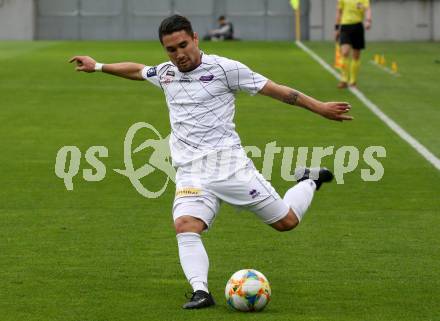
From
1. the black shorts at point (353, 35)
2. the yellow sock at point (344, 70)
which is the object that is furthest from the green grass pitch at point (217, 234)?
the black shorts at point (353, 35)

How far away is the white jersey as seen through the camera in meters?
9.52

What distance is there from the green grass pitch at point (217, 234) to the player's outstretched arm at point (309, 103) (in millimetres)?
1338

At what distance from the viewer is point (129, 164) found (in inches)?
691

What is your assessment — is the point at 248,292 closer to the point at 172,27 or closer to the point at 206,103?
the point at 206,103

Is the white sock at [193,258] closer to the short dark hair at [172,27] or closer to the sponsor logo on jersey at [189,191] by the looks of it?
the sponsor logo on jersey at [189,191]

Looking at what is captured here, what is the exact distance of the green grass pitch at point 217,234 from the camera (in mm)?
9320

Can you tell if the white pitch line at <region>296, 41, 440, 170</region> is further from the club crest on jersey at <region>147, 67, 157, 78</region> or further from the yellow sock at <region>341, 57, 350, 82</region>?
the club crest on jersey at <region>147, 67, 157, 78</region>

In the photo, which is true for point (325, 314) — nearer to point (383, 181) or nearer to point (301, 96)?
point (301, 96)

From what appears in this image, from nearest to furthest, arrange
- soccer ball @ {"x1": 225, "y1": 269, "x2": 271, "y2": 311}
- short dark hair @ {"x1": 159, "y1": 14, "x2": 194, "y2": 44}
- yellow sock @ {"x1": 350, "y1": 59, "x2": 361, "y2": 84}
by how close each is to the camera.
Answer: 1. soccer ball @ {"x1": 225, "y1": 269, "x2": 271, "y2": 311}
2. short dark hair @ {"x1": 159, "y1": 14, "x2": 194, "y2": 44}
3. yellow sock @ {"x1": 350, "y1": 59, "x2": 361, "y2": 84}

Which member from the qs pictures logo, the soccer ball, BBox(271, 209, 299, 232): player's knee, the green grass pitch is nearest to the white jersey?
BBox(271, 209, 299, 232): player's knee

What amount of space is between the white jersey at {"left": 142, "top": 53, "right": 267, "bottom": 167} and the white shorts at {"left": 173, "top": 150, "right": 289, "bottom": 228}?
0.32 feet

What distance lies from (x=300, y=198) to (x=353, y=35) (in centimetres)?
1903

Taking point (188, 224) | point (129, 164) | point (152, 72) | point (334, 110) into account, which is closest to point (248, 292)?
point (188, 224)

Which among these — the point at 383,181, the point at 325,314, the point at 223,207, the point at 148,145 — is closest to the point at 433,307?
the point at 325,314
